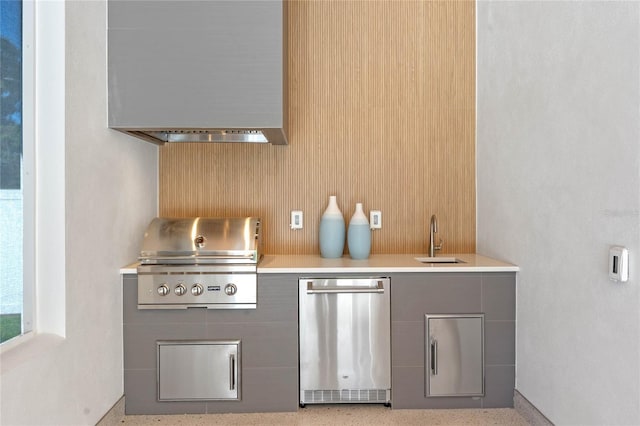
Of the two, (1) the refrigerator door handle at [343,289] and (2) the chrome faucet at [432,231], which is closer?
(1) the refrigerator door handle at [343,289]

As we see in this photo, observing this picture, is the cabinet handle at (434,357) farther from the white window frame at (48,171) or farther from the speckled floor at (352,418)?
the white window frame at (48,171)

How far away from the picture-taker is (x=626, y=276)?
4.63 feet

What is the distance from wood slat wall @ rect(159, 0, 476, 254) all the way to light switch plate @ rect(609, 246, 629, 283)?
1343 mm

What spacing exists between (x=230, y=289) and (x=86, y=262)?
668 millimetres

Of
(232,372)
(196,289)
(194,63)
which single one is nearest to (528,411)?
(232,372)

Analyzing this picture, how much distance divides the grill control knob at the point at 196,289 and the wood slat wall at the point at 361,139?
0.70 metres

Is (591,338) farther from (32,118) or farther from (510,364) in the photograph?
(32,118)

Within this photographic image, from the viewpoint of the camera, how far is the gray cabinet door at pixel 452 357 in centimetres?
222

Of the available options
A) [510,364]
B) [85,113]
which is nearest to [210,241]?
[85,113]

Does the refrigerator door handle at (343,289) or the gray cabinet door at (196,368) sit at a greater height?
the refrigerator door handle at (343,289)

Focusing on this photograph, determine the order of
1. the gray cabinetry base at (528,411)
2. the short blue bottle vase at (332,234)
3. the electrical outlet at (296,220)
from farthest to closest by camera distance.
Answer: the electrical outlet at (296,220) → the short blue bottle vase at (332,234) → the gray cabinetry base at (528,411)

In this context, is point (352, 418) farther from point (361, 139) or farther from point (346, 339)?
point (361, 139)

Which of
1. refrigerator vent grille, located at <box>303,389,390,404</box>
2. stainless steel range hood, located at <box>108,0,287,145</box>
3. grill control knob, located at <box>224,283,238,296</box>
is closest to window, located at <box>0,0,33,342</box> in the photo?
stainless steel range hood, located at <box>108,0,287,145</box>

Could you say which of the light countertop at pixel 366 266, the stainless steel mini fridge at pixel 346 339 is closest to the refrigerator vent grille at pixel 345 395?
the stainless steel mini fridge at pixel 346 339
